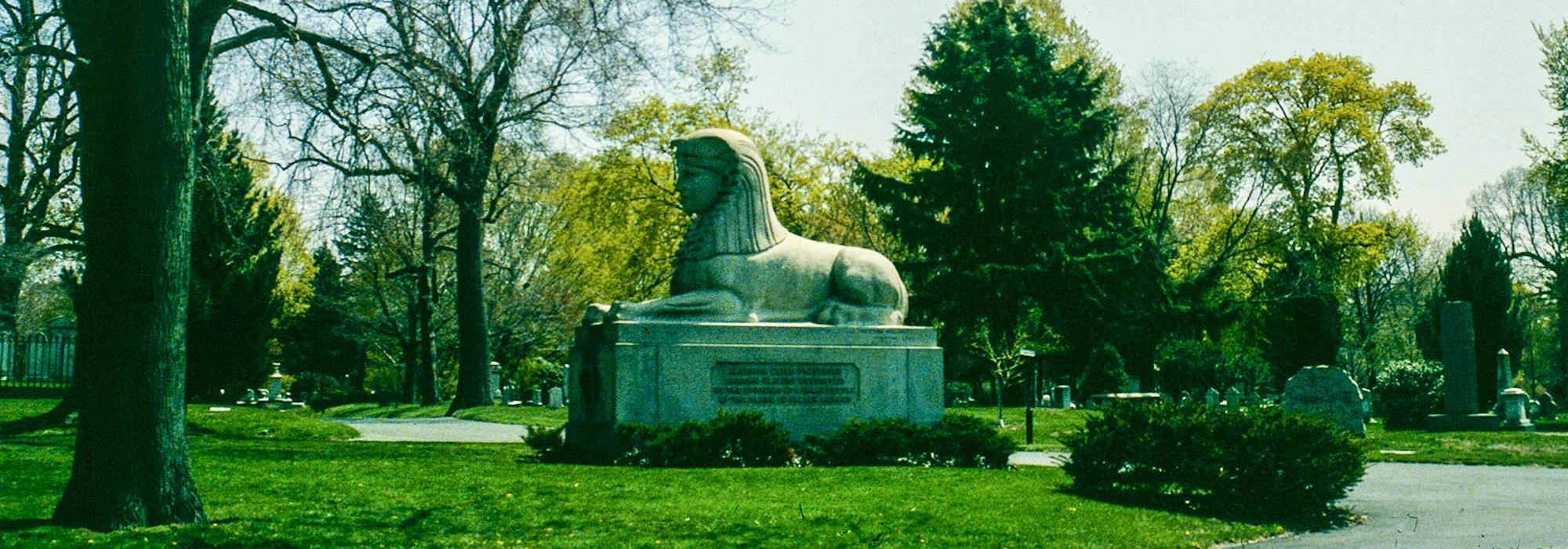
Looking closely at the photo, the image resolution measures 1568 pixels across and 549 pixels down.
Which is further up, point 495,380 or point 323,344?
point 323,344

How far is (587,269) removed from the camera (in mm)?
50562

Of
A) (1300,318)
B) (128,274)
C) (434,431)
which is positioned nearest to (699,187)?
(128,274)

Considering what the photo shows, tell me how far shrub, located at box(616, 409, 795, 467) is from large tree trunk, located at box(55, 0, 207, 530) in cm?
582

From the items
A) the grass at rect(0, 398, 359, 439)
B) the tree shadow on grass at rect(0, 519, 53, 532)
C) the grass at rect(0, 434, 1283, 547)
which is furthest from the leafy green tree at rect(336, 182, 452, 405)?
the tree shadow on grass at rect(0, 519, 53, 532)

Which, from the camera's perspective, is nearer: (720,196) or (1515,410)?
(720,196)

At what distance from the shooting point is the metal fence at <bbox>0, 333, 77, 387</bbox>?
35.2 m

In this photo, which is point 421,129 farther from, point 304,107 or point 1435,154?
point 1435,154

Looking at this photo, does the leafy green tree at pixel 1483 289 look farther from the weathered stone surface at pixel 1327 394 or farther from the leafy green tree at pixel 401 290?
the leafy green tree at pixel 401 290

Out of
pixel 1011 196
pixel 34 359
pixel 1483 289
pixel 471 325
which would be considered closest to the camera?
pixel 471 325

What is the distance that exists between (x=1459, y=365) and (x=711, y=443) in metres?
22.5

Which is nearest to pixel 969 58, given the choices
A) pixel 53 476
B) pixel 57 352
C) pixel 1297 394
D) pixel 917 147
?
pixel 917 147

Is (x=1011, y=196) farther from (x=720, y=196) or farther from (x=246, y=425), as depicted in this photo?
(x=720, y=196)

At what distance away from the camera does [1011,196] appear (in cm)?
3741

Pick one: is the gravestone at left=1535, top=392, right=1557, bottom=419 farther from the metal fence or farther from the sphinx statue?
the metal fence
